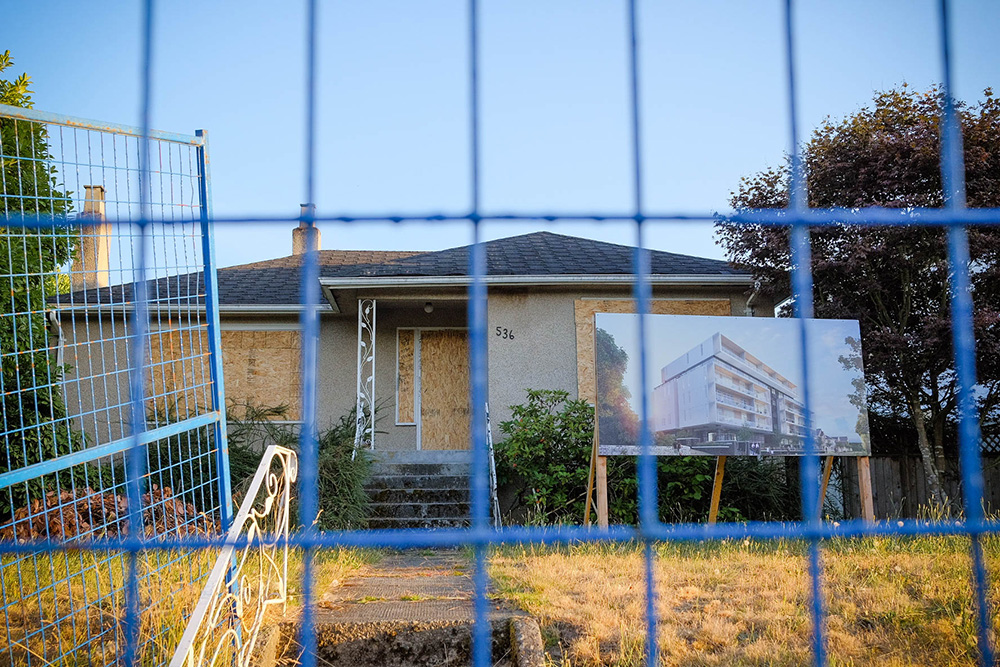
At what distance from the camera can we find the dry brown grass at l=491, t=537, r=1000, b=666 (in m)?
3.42

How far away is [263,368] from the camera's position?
34.6 feet

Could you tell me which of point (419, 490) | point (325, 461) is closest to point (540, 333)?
point (419, 490)

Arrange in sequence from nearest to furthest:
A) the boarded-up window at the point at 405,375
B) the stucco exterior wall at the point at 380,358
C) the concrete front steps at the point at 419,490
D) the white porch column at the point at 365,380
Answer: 1. the concrete front steps at the point at 419,490
2. the white porch column at the point at 365,380
3. the stucco exterior wall at the point at 380,358
4. the boarded-up window at the point at 405,375

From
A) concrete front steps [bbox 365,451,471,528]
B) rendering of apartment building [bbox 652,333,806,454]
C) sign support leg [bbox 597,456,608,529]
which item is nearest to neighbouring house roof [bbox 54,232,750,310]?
concrete front steps [bbox 365,451,471,528]

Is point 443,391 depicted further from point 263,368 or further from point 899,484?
point 899,484

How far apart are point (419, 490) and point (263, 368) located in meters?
3.13

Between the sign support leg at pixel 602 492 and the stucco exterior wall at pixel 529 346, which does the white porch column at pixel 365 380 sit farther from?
the sign support leg at pixel 602 492

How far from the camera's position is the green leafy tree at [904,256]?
8383 mm

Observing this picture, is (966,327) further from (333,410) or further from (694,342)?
(333,410)

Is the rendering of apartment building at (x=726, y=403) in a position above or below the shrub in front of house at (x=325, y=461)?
above

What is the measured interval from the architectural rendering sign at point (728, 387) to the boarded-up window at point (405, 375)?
4.70 m

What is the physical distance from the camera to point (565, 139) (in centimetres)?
151

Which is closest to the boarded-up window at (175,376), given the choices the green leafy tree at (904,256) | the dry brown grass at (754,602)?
the dry brown grass at (754,602)

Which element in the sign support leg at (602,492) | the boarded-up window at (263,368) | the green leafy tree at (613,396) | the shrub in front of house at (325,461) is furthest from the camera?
the boarded-up window at (263,368)
